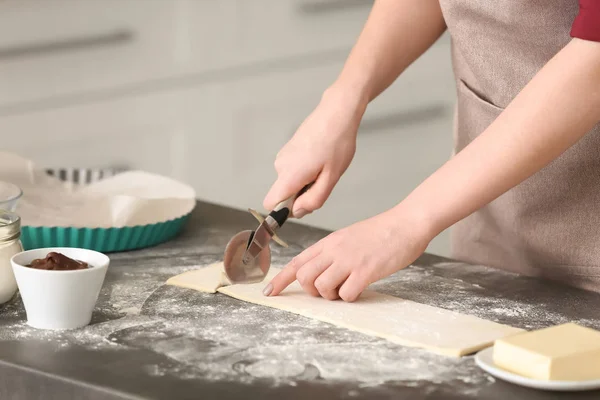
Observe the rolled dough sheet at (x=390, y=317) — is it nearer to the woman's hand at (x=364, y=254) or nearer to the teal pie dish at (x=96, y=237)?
the woman's hand at (x=364, y=254)

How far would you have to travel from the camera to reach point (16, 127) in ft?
7.87

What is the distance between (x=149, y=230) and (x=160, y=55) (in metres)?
1.36

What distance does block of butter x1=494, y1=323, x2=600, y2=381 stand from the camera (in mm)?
862

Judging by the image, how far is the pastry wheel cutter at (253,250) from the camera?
118 cm

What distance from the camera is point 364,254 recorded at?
3.59 feet

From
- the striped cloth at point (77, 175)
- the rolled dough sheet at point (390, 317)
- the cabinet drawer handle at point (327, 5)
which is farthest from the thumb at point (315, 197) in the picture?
the cabinet drawer handle at point (327, 5)

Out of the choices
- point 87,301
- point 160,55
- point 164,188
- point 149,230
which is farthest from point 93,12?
point 87,301

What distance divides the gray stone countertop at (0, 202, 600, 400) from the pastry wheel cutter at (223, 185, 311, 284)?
0.06 m

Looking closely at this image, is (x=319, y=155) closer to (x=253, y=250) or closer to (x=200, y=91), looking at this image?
(x=253, y=250)

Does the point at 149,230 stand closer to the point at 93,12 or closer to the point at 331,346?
the point at 331,346

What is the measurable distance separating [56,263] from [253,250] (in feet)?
0.87

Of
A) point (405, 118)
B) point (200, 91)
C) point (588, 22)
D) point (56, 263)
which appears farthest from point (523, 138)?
point (405, 118)

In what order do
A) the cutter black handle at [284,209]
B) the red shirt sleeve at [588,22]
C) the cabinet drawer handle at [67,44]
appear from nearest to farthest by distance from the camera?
the red shirt sleeve at [588,22], the cutter black handle at [284,209], the cabinet drawer handle at [67,44]

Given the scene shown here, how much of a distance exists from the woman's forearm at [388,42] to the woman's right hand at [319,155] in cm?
5
